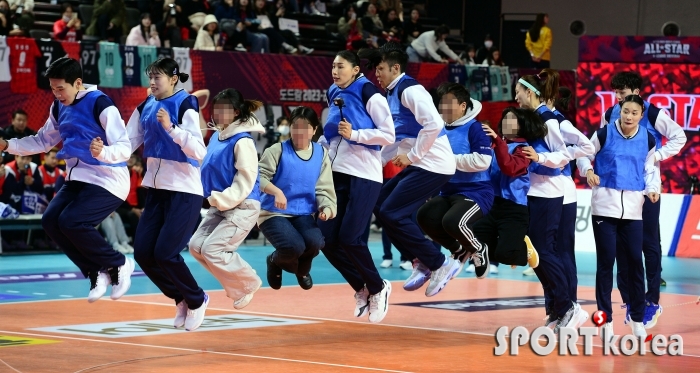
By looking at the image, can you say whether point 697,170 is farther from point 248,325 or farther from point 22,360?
point 22,360

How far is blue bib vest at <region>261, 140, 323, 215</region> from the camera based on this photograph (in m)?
9.78

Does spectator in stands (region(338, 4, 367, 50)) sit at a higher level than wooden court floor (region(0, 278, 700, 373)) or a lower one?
higher

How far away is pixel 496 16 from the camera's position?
1312 inches

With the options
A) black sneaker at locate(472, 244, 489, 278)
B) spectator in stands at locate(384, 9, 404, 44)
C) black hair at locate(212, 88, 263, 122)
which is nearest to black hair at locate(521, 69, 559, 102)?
black sneaker at locate(472, 244, 489, 278)

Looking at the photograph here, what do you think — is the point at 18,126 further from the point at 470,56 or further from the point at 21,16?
the point at 470,56

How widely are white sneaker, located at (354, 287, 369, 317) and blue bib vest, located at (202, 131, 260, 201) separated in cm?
139

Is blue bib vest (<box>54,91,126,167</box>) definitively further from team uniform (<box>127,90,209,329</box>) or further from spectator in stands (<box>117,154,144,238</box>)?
spectator in stands (<box>117,154,144,238</box>)

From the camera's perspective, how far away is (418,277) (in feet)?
34.3

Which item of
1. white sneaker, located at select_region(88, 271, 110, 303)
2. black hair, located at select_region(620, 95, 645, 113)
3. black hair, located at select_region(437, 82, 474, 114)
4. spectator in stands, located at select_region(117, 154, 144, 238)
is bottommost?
spectator in stands, located at select_region(117, 154, 144, 238)

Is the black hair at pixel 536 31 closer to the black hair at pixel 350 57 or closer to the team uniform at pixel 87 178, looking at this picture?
the black hair at pixel 350 57

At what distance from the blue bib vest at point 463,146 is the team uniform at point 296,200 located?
122 cm

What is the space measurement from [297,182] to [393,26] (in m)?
17.4

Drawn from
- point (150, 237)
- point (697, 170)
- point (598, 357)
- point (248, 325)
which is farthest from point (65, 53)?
point (697, 170)

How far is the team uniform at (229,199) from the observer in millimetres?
9461
